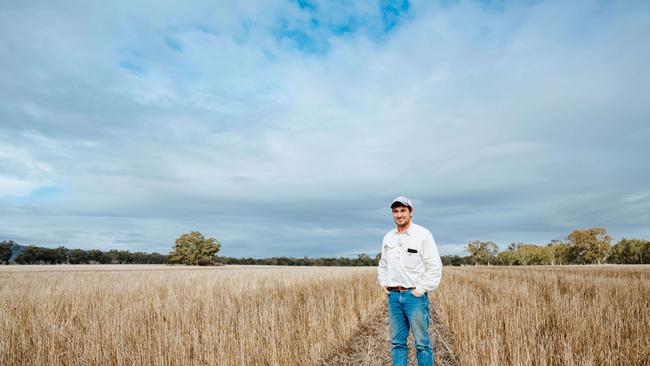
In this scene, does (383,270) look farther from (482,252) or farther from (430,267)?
(482,252)

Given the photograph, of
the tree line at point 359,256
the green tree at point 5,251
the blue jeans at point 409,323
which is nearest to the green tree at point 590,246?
the tree line at point 359,256

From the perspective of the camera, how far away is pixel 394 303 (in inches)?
165

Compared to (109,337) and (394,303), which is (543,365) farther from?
(109,337)

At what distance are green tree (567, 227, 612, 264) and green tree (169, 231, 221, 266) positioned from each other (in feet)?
308

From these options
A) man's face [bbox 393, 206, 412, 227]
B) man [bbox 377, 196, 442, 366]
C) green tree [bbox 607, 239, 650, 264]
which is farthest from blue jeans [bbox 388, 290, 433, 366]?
green tree [bbox 607, 239, 650, 264]

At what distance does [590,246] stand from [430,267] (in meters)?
112

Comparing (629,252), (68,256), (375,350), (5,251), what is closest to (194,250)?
(68,256)

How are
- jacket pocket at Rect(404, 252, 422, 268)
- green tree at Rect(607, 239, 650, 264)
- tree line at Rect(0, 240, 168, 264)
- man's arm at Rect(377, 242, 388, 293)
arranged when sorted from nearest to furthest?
jacket pocket at Rect(404, 252, 422, 268) → man's arm at Rect(377, 242, 388, 293) → green tree at Rect(607, 239, 650, 264) → tree line at Rect(0, 240, 168, 264)

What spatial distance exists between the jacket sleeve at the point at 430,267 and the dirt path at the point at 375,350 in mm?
2396

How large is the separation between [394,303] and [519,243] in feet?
530

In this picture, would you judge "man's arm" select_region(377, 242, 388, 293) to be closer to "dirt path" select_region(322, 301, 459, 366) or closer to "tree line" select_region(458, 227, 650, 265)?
"dirt path" select_region(322, 301, 459, 366)

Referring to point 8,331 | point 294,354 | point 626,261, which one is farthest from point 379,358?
point 626,261

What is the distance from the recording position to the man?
3.96m

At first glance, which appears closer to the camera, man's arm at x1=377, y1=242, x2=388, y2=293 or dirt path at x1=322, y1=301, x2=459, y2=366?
man's arm at x1=377, y1=242, x2=388, y2=293
